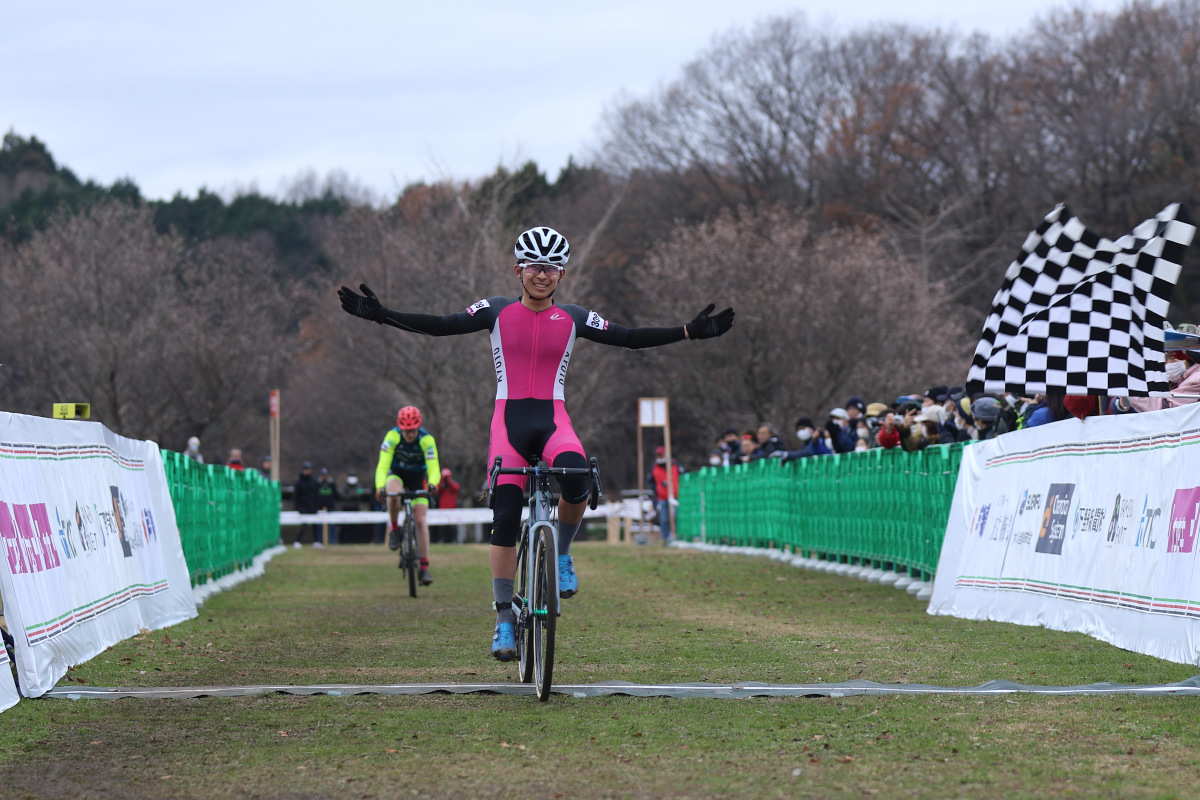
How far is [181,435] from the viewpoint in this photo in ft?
193

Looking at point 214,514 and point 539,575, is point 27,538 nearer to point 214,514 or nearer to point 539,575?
point 539,575

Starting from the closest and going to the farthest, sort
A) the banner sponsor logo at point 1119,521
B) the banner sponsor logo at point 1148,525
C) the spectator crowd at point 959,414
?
the banner sponsor logo at point 1148,525
the banner sponsor logo at point 1119,521
the spectator crowd at point 959,414

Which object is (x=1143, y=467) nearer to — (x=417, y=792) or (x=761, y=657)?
(x=761, y=657)

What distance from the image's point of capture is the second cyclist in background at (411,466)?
16500mm

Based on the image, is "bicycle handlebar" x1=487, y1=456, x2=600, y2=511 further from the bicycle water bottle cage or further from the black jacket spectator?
the black jacket spectator

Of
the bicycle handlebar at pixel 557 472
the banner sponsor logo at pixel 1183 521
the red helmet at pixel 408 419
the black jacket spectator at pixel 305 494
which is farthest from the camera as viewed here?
the black jacket spectator at pixel 305 494

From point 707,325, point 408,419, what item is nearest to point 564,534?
point 707,325

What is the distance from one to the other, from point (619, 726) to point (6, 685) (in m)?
3.08

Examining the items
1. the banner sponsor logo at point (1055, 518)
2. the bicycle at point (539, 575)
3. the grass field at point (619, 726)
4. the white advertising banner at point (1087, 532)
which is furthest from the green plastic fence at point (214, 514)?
the banner sponsor logo at point (1055, 518)

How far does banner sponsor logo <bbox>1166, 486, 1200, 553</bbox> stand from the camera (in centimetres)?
902

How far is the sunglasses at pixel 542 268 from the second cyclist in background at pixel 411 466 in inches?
316

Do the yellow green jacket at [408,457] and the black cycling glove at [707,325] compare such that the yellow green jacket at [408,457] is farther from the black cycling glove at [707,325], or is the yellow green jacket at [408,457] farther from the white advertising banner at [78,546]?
the black cycling glove at [707,325]

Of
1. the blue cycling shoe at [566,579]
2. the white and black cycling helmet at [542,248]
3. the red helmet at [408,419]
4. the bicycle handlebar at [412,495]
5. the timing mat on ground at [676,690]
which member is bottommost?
the timing mat on ground at [676,690]

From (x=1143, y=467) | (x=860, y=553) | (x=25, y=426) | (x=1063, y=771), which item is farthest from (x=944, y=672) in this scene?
(x=860, y=553)
